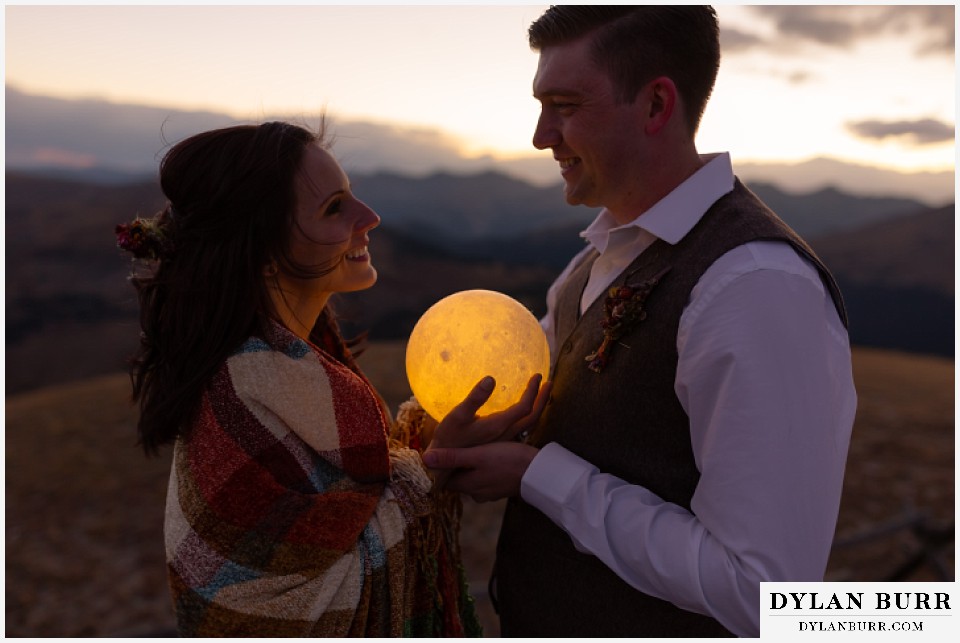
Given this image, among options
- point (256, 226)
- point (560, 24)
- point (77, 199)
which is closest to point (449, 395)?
point (256, 226)

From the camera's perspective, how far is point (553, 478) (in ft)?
6.74

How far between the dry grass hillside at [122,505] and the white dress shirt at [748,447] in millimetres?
3296

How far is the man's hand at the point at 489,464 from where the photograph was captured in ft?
6.98

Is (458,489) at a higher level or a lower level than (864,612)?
higher

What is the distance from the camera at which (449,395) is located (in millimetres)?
2174

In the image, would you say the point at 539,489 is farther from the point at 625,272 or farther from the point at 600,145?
the point at 600,145

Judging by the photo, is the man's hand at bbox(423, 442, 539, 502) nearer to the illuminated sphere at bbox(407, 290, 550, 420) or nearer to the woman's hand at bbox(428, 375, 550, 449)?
the woman's hand at bbox(428, 375, 550, 449)

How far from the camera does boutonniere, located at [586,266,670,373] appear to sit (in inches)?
77.9

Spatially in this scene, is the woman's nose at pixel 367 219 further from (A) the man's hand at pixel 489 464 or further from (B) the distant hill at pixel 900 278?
(B) the distant hill at pixel 900 278

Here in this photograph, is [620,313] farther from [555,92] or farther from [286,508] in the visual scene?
[286,508]

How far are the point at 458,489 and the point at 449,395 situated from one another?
309 mm

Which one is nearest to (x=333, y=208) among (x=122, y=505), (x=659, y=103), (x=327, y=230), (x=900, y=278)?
(x=327, y=230)

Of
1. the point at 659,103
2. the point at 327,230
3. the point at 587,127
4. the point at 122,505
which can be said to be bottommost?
the point at 122,505

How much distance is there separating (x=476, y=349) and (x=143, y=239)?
1.08 meters
